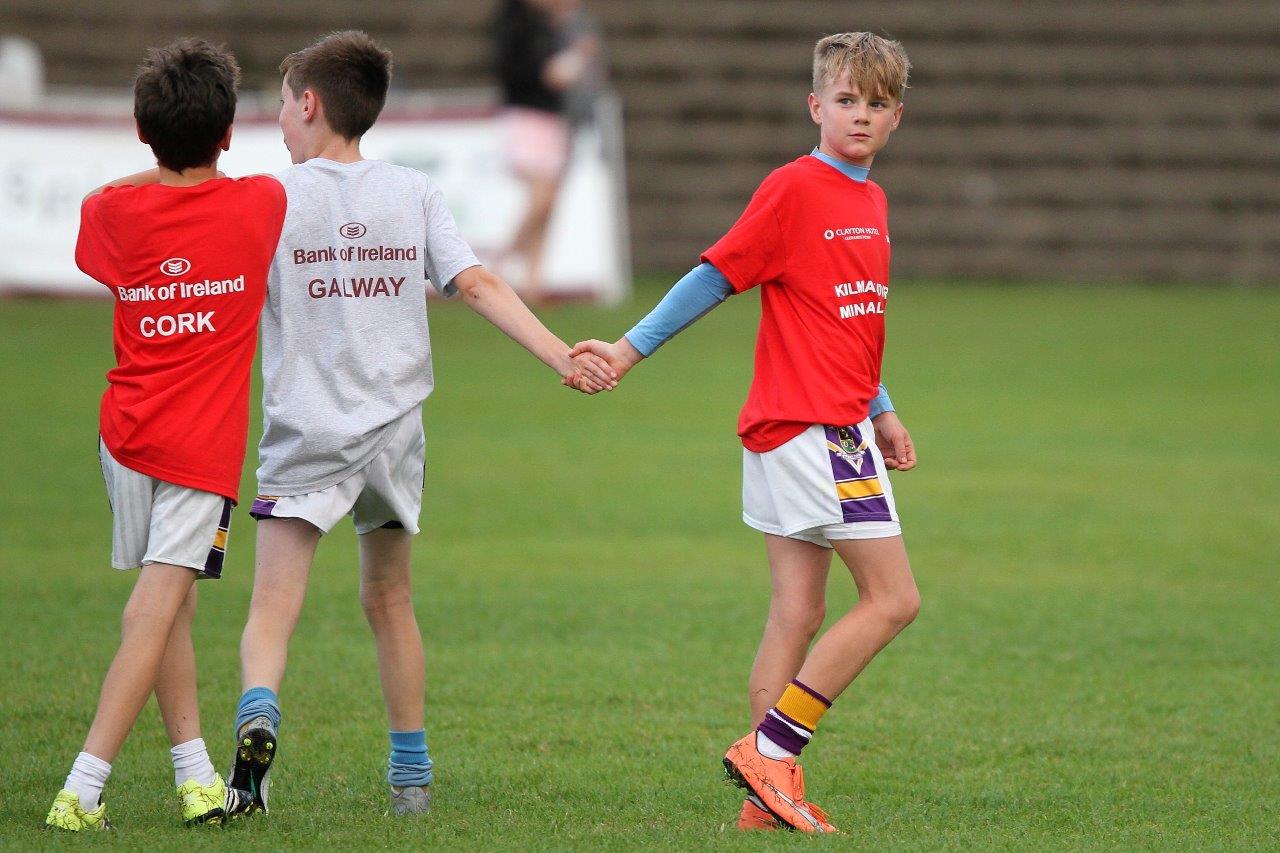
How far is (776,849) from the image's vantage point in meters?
3.63

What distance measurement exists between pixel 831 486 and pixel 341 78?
4.63ft

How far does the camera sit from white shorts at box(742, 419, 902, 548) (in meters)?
3.91

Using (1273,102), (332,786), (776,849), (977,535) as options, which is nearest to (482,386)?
(977,535)

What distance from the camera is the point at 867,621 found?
393 centimetres

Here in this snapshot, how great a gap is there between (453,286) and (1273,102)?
17.7 metres

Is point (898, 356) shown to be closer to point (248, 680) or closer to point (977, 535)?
point (977, 535)

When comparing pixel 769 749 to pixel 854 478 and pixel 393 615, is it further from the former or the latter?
pixel 393 615

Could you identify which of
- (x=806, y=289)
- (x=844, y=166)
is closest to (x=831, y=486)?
(x=806, y=289)

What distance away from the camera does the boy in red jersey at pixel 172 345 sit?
12.3 ft

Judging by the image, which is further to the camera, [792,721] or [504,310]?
[504,310]

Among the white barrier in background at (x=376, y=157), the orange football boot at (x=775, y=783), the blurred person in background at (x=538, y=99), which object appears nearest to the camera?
the orange football boot at (x=775, y=783)

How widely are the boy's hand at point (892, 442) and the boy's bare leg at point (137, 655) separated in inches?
45.1

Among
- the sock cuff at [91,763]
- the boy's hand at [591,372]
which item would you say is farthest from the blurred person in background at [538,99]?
the sock cuff at [91,763]

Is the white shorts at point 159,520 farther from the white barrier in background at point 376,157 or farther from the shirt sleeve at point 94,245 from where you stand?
the white barrier in background at point 376,157
